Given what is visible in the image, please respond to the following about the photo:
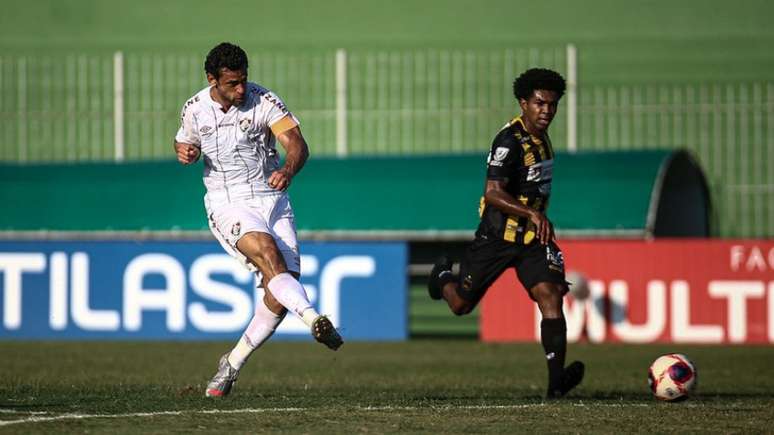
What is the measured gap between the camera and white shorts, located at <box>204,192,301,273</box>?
35.3 ft

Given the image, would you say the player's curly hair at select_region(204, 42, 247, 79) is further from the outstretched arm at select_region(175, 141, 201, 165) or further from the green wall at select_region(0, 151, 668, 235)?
the green wall at select_region(0, 151, 668, 235)

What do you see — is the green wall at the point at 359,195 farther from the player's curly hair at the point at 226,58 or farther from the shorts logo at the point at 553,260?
the player's curly hair at the point at 226,58

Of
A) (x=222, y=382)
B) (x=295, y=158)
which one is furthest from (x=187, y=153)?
(x=222, y=382)

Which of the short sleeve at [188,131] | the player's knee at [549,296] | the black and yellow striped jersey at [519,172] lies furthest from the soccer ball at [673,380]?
the short sleeve at [188,131]

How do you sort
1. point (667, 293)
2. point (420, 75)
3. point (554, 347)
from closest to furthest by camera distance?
point (554, 347), point (667, 293), point (420, 75)

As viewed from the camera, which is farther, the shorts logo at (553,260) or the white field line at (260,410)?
the shorts logo at (553,260)

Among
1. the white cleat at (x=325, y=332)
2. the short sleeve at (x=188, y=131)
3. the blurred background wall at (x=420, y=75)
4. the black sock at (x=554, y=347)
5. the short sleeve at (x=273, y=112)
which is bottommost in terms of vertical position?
the black sock at (x=554, y=347)

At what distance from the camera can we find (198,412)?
931 centimetres

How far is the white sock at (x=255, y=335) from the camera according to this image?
11.0 meters

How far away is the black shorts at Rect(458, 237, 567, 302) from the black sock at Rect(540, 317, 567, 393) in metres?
0.31

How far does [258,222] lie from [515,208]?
1.82m

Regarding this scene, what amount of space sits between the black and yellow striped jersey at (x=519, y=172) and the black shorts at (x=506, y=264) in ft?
0.26

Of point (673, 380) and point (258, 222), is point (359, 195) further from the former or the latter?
point (673, 380)

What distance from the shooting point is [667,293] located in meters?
20.0
